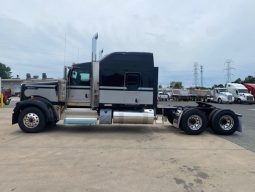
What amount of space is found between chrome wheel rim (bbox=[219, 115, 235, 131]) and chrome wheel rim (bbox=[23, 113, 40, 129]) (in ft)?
23.0

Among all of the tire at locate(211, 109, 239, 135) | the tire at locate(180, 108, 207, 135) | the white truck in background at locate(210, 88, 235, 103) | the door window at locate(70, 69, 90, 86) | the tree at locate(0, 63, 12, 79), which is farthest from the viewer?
the tree at locate(0, 63, 12, 79)

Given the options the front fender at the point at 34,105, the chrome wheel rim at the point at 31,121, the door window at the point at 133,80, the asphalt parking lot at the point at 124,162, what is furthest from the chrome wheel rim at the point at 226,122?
the chrome wheel rim at the point at 31,121

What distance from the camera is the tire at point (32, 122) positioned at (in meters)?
13.8

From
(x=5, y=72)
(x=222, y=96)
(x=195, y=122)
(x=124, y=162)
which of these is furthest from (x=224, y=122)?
(x=5, y=72)

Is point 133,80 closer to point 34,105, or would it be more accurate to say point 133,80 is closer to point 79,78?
point 79,78

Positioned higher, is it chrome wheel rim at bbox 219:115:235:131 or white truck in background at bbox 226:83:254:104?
white truck in background at bbox 226:83:254:104

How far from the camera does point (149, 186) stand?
6691 mm

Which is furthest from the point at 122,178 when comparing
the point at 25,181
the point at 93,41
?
the point at 93,41

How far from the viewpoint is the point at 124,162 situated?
8.68 meters

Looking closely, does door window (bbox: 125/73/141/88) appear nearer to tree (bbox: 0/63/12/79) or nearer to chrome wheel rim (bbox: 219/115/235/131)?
chrome wheel rim (bbox: 219/115/235/131)

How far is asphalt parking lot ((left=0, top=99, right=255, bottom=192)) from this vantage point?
22.2 ft

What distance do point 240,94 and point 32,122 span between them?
1769 inches

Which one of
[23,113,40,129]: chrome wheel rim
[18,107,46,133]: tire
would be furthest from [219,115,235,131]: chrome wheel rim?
[23,113,40,129]: chrome wheel rim

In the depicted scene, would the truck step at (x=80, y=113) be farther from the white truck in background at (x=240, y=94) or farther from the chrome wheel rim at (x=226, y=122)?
the white truck in background at (x=240, y=94)
